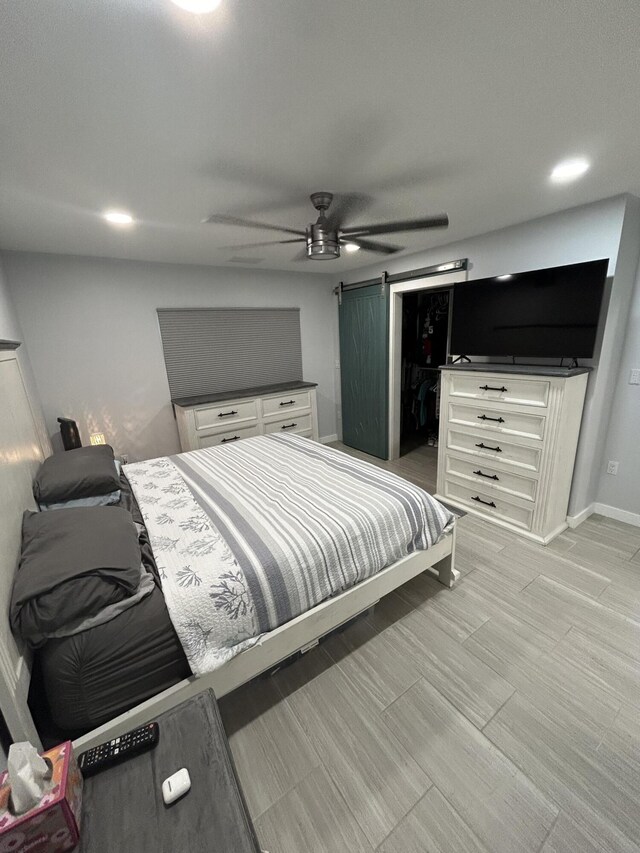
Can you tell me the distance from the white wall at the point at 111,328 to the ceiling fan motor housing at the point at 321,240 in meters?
2.06

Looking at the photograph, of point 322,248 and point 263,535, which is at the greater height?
point 322,248

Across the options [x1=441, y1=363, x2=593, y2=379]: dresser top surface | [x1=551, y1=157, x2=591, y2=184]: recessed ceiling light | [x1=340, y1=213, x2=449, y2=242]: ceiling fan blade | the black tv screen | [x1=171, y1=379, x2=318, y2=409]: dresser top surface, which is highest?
[x1=551, y1=157, x2=591, y2=184]: recessed ceiling light

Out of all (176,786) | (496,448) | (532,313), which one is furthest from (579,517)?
(176,786)

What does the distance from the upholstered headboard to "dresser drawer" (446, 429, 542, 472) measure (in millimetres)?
2807

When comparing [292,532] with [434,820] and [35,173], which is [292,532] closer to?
[434,820]

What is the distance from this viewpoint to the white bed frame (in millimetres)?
935

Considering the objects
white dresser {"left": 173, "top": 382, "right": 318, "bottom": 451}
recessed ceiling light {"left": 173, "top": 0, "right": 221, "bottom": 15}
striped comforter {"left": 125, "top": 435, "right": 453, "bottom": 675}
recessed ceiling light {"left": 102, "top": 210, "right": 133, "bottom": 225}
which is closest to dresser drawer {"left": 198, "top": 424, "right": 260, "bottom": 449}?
white dresser {"left": 173, "top": 382, "right": 318, "bottom": 451}

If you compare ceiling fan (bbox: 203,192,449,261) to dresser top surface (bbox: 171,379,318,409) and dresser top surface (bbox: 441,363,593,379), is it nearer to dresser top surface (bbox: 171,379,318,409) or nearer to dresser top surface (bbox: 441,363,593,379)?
dresser top surface (bbox: 441,363,593,379)

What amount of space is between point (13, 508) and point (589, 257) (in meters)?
3.41

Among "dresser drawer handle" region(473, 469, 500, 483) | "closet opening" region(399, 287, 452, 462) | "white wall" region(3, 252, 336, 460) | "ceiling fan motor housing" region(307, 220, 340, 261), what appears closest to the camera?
"ceiling fan motor housing" region(307, 220, 340, 261)

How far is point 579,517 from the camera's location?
8.62 ft

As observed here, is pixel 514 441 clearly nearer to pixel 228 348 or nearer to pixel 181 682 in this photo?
pixel 181 682

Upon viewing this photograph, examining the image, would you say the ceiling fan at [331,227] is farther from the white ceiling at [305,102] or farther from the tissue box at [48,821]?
the tissue box at [48,821]

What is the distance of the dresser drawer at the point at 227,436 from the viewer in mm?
3432
